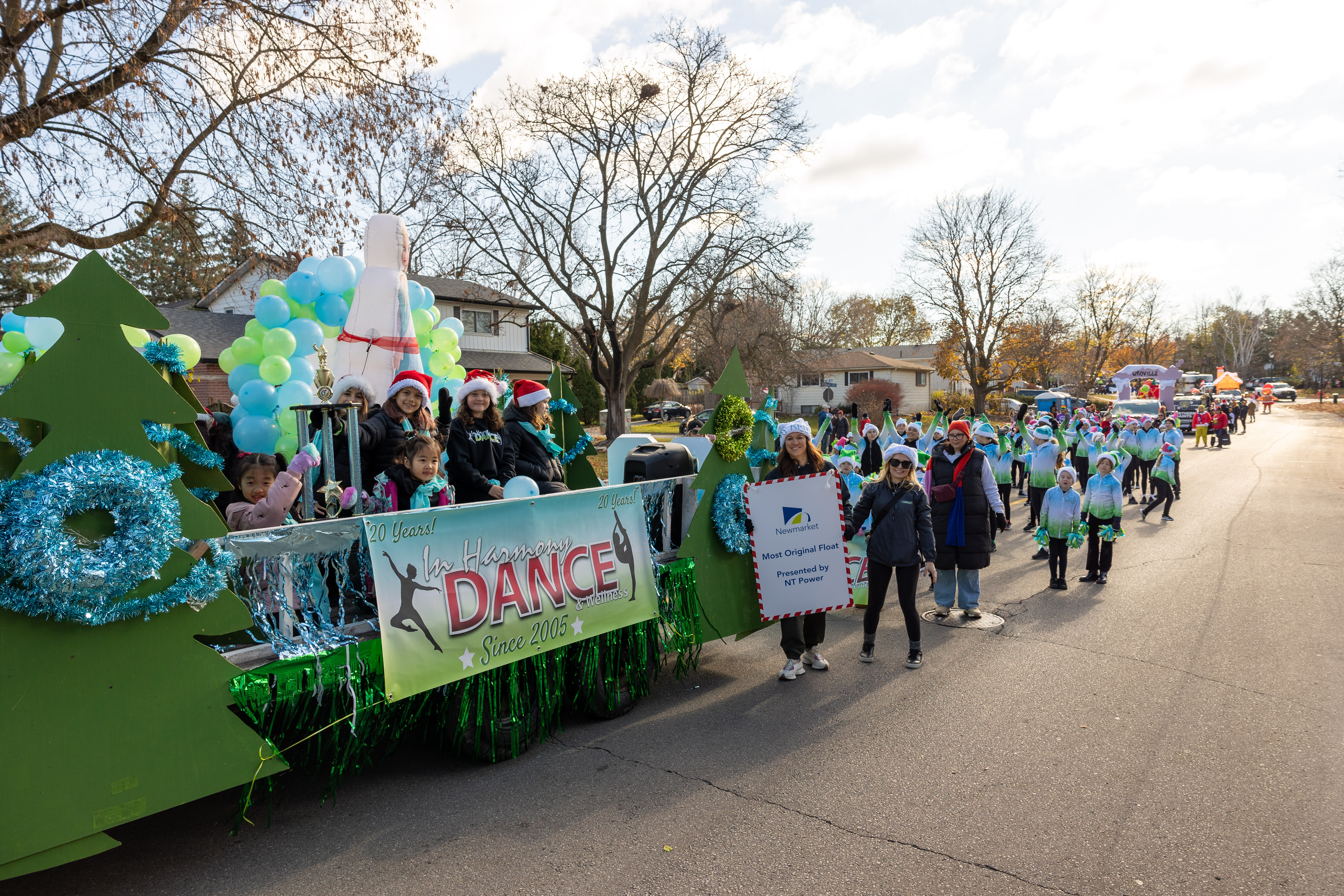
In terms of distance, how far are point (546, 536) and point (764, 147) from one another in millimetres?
21414

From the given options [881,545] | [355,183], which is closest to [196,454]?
[881,545]

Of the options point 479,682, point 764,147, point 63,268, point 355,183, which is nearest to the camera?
point 479,682

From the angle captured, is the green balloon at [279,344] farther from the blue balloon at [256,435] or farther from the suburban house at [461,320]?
the suburban house at [461,320]

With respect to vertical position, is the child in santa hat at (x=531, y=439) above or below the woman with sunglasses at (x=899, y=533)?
above

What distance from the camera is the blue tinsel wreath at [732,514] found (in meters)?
5.60

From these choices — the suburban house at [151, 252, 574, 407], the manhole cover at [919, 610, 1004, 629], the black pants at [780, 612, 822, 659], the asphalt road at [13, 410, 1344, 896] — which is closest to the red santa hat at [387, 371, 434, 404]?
the asphalt road at [13, 410, 1344, 896]

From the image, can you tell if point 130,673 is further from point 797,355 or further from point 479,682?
point 797,355

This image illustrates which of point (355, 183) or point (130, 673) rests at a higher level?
point (355, 183)

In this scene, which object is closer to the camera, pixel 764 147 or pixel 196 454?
pixel 196 454

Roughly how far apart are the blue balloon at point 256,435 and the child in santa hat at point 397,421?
3.08ft

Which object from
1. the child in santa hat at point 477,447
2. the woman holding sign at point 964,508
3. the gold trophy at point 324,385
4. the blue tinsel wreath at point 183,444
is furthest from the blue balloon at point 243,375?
the woman holding sign at point 964,508

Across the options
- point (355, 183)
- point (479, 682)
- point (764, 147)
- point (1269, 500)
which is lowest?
point (1269, 500)

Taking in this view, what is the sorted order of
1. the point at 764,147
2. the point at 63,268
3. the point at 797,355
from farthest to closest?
the point at 797,355
the point at 764,147
the point at 63,268

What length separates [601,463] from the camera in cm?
2075
